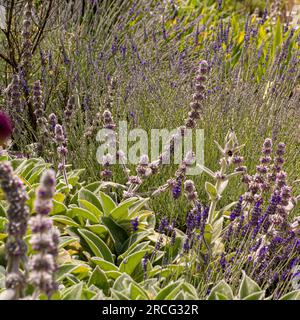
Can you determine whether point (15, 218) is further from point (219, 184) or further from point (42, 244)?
point (219, 184)

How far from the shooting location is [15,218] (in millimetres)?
1264

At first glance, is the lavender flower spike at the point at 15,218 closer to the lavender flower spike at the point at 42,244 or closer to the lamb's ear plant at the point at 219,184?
the lavender flower spike at the point at 42,244

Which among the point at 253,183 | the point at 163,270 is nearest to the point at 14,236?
the point at 163,270

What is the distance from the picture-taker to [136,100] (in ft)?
12.0

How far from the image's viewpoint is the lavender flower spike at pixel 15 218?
1235 mm

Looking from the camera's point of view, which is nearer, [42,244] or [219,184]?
[42,244]

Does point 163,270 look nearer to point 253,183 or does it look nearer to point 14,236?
point 253,183

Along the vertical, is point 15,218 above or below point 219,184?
above

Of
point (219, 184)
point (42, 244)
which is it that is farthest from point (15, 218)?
point (219, 184)

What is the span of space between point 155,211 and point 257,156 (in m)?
0.71

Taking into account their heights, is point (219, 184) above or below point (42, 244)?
below

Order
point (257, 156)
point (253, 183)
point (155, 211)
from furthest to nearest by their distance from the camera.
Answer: point (257, 156) → point (155, 211) → point (253, 183)
